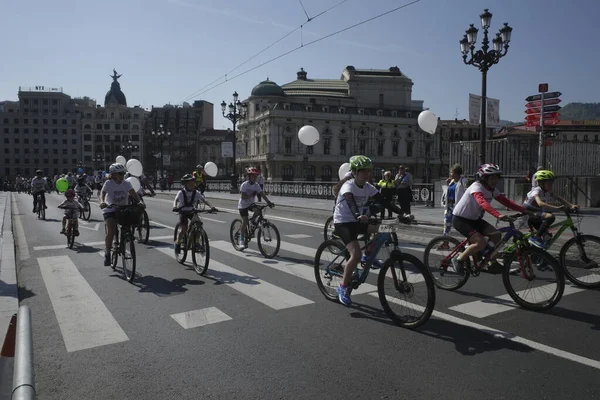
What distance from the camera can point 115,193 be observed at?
7.72 metres

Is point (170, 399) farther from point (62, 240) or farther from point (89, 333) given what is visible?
point (62, 240)

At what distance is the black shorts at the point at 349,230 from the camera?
535 centimetres

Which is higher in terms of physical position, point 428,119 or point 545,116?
point 545,116

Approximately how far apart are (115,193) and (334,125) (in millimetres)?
78591

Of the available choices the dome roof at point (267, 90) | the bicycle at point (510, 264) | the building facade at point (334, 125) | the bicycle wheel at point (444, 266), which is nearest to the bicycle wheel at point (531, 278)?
the bicycle at point (510, 264)

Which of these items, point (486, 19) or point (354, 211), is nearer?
point (354, 211)

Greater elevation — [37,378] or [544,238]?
[544,238]

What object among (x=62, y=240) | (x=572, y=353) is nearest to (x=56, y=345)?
(x=572, y=353)

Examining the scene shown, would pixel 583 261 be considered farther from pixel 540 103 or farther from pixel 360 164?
pixel 540 103

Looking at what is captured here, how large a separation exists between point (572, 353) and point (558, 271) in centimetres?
122

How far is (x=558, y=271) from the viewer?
200 inches

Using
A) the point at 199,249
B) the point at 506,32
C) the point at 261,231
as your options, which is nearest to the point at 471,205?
the point at 199,249

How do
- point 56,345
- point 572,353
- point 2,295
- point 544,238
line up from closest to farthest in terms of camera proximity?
point 572,353 < point 56,345 < point 2,295 < point 544,238

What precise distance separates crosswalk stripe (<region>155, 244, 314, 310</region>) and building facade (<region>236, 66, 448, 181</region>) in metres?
68.2
